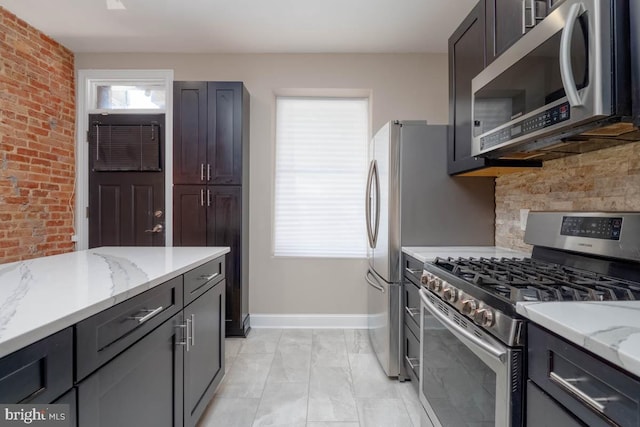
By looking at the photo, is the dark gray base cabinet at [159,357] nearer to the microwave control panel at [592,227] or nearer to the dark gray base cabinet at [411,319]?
the dark gray base cabinet at [411,319]

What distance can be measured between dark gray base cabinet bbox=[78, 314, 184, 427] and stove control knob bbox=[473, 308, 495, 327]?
1157 millimetres

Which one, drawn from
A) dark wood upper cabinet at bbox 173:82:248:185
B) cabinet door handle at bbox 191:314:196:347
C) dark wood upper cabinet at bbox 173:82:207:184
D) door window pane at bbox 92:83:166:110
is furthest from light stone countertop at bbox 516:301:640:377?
door window pane at bbox 92:83:166:110

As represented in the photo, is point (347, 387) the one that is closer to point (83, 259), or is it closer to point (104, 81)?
point (83, 259)

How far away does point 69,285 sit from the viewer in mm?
1036

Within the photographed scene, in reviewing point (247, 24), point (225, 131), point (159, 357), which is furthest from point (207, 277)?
point (247, 24)

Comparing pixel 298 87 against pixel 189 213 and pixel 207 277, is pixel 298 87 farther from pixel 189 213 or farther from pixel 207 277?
pixel 207 277

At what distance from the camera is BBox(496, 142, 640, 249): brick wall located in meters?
1.27

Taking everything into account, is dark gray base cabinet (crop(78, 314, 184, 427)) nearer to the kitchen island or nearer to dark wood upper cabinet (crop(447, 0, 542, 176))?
the kitchen island

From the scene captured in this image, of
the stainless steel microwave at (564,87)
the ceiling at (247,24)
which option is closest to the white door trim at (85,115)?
the ceiling at (247,24)

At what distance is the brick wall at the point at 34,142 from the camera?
2580mm

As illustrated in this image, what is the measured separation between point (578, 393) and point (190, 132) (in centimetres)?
307

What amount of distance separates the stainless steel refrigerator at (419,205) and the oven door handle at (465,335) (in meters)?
0.64

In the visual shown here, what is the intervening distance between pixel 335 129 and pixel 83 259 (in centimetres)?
247

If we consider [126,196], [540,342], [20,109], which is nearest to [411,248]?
[540,342]
